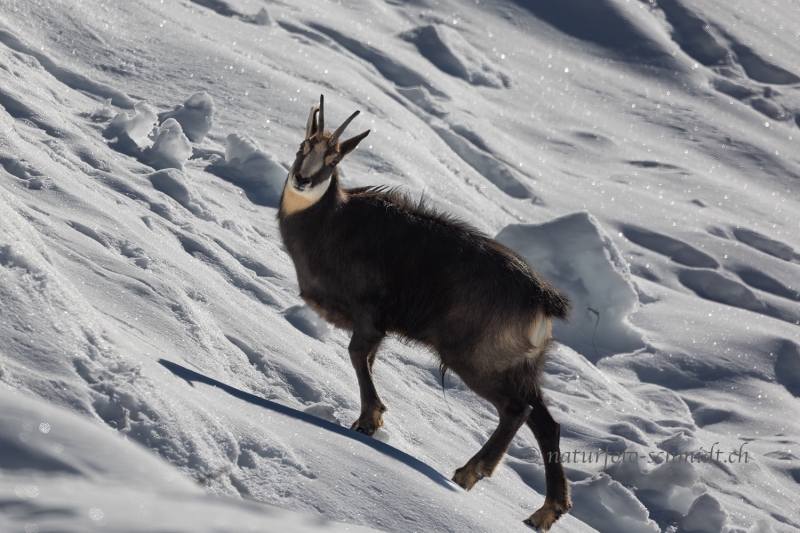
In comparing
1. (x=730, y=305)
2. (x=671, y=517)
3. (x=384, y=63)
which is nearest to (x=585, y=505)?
(x=671, y=517)

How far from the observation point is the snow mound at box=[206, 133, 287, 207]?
10.0 meters

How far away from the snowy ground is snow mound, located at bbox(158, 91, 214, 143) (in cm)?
3

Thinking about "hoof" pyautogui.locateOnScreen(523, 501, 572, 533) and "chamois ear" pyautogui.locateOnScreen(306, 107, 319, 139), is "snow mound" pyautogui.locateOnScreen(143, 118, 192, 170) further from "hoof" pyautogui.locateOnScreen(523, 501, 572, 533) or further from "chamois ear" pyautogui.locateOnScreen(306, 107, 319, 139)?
"hoof" pyautogui.locateOnScreen(523, 501, 572, 533)

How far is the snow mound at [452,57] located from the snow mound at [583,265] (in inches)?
336

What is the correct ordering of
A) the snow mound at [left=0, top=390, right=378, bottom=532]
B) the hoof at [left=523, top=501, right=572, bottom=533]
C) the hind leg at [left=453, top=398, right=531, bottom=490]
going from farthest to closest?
1. the hind leg at [left=453, top=398, right=531, bottom=490]
2. the hoof at [left=523, top=501, right=572, bottom=533]
3. the snow mound at [left=0, top=390, right=378, bottom=532]

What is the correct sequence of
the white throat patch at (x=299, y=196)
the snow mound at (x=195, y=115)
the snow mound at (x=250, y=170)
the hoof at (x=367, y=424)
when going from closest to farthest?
the hoof at (x=367, y=424) → the white throat patch at (x=299, y=196) → the snow mound at (x=250, y=170) → the snow mound at (x=195, y=115)

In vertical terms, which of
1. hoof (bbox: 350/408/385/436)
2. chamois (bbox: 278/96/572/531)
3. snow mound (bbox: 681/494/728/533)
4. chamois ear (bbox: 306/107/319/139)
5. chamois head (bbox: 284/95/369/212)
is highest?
chamois ear (bbox: 306/107/319/139)

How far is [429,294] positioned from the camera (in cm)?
506

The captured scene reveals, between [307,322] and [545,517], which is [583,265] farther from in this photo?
[545,517]

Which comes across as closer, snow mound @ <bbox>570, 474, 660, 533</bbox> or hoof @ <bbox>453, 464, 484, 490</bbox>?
hoof @ <bbox>453, 464, 484, 490</bbox>

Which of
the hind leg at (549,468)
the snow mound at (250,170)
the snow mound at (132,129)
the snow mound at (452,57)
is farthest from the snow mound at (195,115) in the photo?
the snow mound at (452,57)

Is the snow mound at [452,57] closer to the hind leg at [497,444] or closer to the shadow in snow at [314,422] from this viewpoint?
the hind leg at [497,444]

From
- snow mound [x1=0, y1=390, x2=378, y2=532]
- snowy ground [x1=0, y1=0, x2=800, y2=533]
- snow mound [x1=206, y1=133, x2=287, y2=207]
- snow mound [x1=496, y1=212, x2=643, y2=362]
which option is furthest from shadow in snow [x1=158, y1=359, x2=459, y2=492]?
snow mound [x1=496, y1=212, x2=643, y2=362]

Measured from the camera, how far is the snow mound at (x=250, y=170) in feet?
33.0
